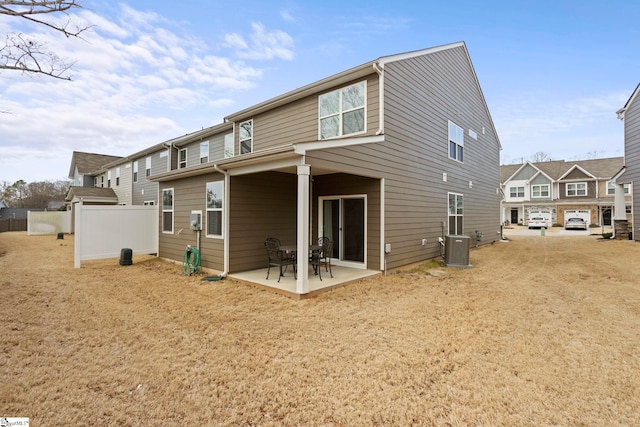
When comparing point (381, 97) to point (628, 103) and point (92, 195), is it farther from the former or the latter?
point (92, 195)

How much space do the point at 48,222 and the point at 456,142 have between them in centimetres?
2649

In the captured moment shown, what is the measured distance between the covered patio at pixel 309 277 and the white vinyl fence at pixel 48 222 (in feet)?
70.9

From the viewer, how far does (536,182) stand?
31344 mm

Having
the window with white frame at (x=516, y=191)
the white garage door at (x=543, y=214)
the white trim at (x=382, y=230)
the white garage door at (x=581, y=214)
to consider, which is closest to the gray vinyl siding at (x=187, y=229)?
the white trim at (x=382, y=230)

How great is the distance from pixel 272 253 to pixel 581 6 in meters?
13.4

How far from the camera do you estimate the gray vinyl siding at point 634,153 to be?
1332 centimetres

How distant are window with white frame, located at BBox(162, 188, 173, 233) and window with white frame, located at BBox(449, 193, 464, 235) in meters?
9.66

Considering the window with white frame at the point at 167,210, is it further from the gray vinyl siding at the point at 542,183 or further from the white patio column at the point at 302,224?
the gray vinyl siding at the point at 542,183

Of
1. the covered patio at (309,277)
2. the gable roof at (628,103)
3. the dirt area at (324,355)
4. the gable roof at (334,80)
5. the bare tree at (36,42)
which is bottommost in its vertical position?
the dirt area at (324,355)

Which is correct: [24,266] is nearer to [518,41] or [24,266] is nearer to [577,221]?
[518,41]

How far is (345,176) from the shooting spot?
8.45m

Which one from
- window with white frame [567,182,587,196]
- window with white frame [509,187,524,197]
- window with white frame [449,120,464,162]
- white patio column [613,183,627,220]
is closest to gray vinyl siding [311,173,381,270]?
window with white frame [449,120,464,162]

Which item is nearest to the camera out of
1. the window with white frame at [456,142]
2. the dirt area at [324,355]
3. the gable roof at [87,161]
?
the dirt area at [324,355]

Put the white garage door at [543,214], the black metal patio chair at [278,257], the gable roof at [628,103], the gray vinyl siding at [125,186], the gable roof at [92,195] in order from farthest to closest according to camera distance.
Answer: the white garage door at [543,214] < the gray vinyl siding at [125,186] < the gable roof at [92,195] < the gable roof at [628,103] < the black metal patio chair at [278,257]
